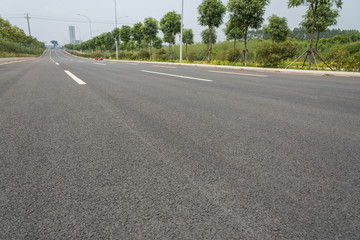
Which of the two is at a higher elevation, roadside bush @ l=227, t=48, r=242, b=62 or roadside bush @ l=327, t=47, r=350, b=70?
roadside bush @ l=227, t=48, r=242, b=62

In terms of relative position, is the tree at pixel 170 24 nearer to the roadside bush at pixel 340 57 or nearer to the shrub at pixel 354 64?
the roadside bush at pixel 340 57

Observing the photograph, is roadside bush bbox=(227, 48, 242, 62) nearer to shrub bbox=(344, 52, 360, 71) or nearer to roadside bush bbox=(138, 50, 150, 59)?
shrub bbox=(344, 52, 360, 71)

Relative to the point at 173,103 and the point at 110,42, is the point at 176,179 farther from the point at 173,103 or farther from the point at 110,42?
the point at 110,42

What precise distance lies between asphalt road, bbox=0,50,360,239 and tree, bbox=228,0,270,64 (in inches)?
640

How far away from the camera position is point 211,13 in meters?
21.1

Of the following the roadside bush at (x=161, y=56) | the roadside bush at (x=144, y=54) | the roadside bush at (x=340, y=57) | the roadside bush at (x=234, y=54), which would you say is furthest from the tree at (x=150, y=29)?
the roadside bush at (x=340, y=57)

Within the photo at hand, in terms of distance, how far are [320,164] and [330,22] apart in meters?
20.4

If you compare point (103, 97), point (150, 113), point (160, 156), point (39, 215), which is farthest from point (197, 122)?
point (103, 97)

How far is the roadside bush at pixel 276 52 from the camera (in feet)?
47.2

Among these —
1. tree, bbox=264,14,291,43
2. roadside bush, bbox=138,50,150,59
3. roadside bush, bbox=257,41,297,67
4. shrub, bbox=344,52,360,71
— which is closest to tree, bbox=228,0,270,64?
roadside bush, bbox=257,41,297,67

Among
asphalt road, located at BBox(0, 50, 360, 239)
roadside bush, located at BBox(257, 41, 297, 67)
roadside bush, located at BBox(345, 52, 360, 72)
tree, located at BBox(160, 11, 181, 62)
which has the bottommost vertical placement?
asphalt road, located at BBox(0, 50, 360, 239)

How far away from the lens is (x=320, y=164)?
1.70m

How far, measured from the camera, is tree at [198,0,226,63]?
68.9 ft

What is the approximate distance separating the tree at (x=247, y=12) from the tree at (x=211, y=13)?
4214 mm
